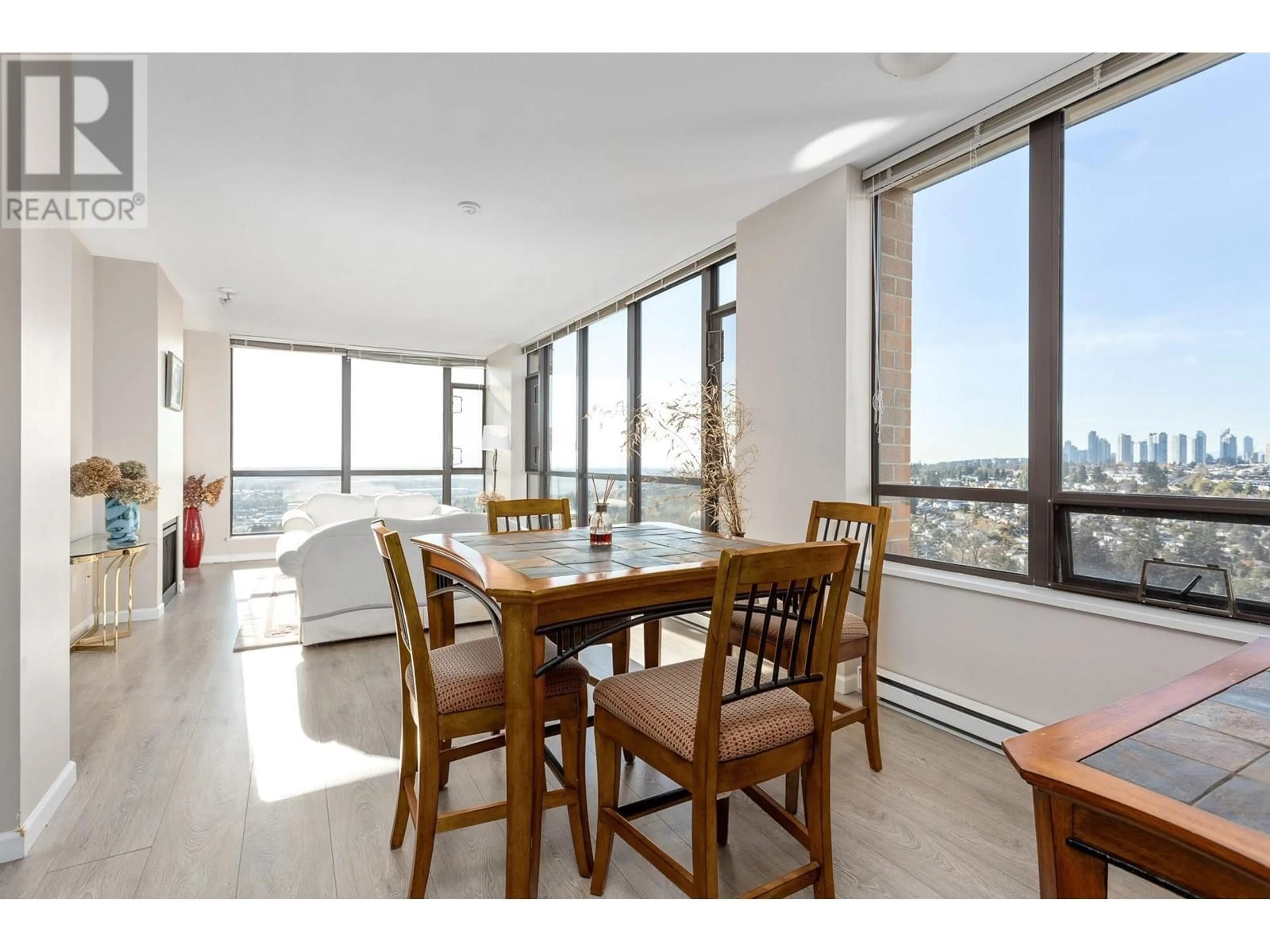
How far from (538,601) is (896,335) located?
2418 millimetres

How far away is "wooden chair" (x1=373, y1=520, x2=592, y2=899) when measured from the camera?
155 cm

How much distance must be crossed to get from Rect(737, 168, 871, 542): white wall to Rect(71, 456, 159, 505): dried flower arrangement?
3.58 meters

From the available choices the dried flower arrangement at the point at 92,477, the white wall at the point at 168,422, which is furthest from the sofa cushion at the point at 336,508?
the dried flower arrangement at the point at 92,477

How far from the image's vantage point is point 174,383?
5.02 metres

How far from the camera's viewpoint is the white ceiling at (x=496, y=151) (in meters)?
2.30

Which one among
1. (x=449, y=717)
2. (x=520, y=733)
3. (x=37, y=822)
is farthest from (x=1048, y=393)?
(x=37, y=822)

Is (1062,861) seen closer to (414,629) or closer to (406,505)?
(414,629)

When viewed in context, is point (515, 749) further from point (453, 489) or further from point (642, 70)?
point (453, 489)

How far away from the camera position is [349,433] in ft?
25.7

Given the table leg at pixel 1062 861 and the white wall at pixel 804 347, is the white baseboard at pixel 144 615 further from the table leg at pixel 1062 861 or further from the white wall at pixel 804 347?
the table leg at pixel 1062 861
